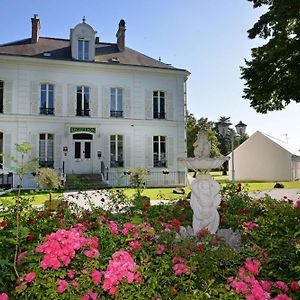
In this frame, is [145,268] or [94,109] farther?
[94,109]

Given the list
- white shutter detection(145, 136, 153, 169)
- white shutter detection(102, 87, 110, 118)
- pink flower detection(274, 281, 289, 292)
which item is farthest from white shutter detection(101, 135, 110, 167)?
pink flower detection(274, 281, 289, 292)

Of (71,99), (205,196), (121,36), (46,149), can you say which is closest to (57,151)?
(46,149)

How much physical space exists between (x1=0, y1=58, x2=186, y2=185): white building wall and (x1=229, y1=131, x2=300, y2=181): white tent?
10.6 metres

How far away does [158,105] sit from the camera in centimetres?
2216

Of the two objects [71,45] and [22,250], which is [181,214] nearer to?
[22,250]

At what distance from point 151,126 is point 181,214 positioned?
1559 cm

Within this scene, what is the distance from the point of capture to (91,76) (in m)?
21.0

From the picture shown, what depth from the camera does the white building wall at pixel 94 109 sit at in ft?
63.8

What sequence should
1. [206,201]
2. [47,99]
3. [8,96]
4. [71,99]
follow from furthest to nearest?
[71,99] → [47,99] → [8,96] → [206,201]

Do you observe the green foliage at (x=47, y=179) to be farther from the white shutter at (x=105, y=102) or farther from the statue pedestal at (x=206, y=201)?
the white shutter at (x=105, y=102)

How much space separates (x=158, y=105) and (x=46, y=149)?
801cm

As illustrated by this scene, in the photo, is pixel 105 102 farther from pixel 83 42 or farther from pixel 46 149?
pixel 46 149

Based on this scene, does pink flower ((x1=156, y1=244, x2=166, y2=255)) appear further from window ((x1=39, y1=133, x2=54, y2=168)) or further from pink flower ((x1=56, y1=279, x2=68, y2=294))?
window ((x1=39, y1=133, x2=54, y2=168))

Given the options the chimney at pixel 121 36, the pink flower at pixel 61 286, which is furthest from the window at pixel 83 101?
the pink flower at pixel 61 286
